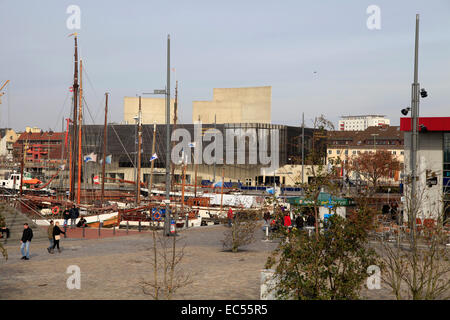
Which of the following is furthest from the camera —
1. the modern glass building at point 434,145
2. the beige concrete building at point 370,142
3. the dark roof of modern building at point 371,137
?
the dark roof of modern building at point 371,137

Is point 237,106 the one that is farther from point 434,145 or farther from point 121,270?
point 121,270

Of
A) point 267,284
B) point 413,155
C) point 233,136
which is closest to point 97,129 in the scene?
point 233,136

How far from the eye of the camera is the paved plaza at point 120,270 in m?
14.2

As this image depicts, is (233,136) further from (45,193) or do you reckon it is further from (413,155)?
(413,155)

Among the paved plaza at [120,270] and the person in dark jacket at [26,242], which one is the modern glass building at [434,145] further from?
the person in dark jacket at [26,242]

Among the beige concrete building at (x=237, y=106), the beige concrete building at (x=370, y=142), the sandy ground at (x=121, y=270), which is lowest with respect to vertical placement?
the sandy ground at (x=121, y=270)

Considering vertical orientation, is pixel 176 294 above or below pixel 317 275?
below

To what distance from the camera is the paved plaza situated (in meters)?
14.2

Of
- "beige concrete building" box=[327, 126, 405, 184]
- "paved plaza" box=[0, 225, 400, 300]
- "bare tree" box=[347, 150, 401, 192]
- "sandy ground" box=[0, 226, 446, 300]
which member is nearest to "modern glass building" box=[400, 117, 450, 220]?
"paved plaza" box=[0, 225, 400, 300]

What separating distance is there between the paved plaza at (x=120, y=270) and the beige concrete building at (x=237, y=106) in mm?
86260

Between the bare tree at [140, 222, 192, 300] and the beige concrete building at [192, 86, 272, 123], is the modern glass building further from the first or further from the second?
the beige concrete building at [192, 86, 272, 123]

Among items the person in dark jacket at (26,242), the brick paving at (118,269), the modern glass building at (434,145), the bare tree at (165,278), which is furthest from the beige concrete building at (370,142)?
the bare tree at (165,278)

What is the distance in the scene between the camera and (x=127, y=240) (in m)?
27.2
